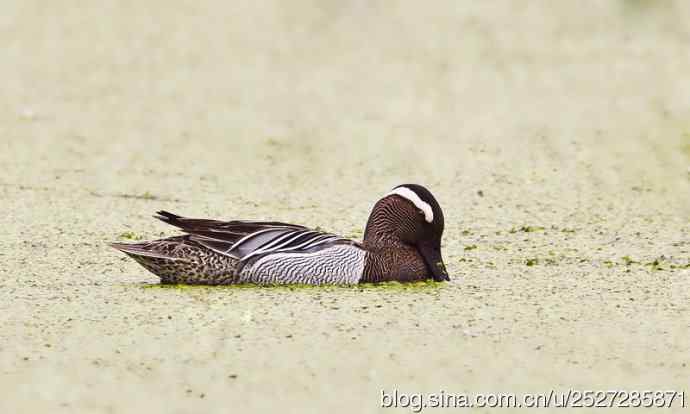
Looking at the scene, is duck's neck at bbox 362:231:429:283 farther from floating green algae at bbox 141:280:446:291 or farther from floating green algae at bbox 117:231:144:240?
floating green algae at bbox 117:231:144:240

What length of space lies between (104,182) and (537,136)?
4.05 m

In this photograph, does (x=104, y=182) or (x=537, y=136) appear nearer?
(x=104, y=182)

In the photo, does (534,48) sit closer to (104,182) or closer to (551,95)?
→ (551,95)

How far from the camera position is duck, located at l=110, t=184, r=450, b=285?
7551 mm

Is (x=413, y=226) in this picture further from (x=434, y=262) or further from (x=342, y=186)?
(x=342, y=186)

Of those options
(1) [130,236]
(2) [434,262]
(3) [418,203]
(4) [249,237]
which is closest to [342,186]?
(1) [130,236]

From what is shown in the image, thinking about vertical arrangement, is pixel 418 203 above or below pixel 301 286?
above

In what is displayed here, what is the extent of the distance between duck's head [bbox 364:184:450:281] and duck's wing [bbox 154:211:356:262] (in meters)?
0.29

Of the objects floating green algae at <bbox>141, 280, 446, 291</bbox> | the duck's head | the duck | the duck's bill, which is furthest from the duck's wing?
the duck's bill

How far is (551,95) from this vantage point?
1415cm

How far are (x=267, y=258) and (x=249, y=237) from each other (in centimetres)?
16

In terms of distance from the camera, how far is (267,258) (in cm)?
754

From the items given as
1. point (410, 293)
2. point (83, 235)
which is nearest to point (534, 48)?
point (83, 235)

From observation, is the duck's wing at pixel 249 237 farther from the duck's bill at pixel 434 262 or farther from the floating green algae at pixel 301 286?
the duck's bill at pixel 434 262
